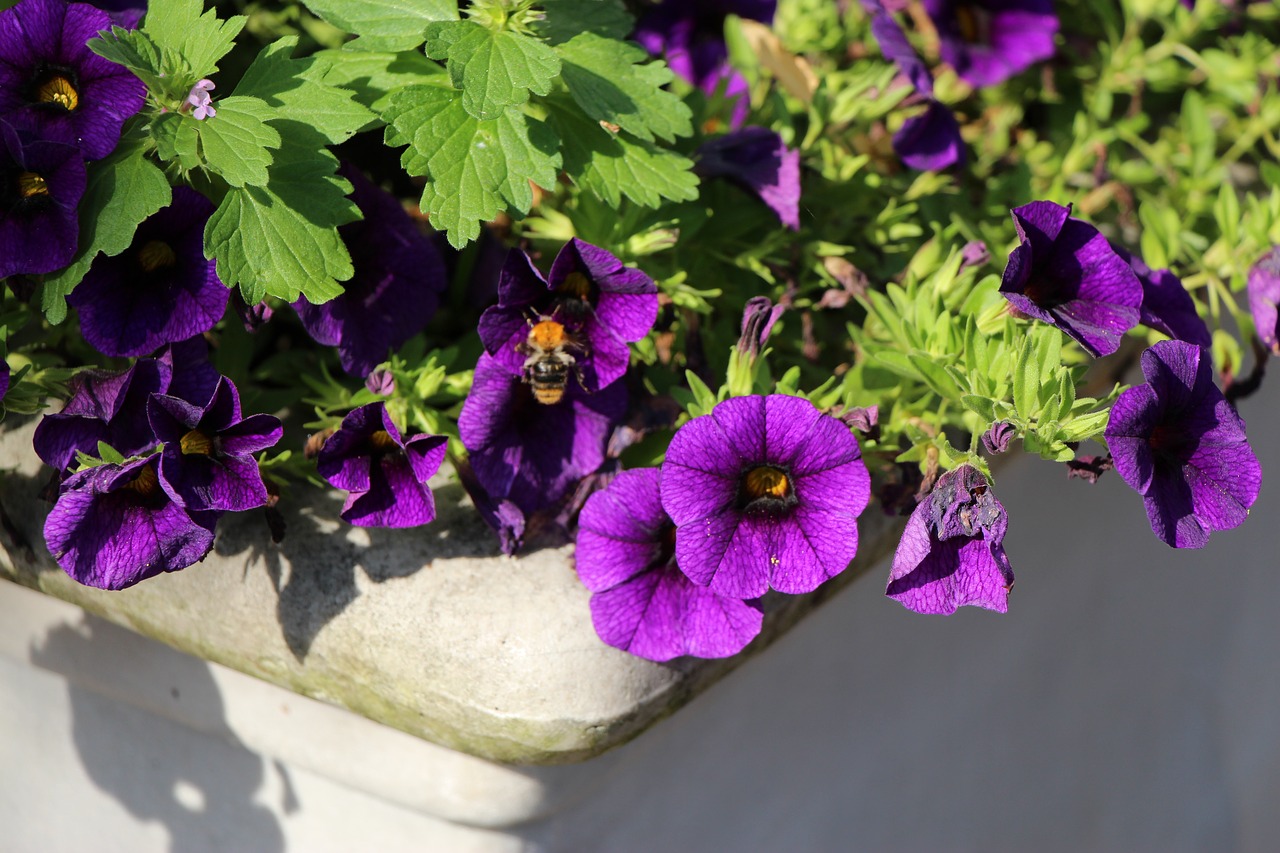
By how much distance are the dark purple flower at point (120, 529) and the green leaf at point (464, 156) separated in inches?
10.5

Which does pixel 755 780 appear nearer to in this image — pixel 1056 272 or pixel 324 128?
pixel 1056 272

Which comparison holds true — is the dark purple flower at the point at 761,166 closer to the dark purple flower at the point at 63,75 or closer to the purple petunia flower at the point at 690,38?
the purple petunia flower at the point at 690,38

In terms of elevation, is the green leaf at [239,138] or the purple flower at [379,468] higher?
the green leaf at [239,138]

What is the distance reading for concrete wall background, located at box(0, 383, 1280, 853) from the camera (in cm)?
105

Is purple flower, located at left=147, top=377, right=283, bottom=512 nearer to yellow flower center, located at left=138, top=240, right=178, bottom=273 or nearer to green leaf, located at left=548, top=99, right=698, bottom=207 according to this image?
yellow flower center, located at left=138, top=240, right=178, bottom=273

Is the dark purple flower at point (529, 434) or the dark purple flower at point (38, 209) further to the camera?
the dark purple flower at point (529, 434)

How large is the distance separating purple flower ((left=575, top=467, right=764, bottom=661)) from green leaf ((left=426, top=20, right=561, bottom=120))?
0.95 feet

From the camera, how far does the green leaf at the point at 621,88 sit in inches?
Result: 35.8

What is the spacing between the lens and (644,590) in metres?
0.91

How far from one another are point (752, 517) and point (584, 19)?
42cm

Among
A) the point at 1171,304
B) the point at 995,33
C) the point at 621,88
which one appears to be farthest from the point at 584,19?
the point at 995,33

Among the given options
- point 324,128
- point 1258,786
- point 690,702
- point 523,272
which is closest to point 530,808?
point 690,702

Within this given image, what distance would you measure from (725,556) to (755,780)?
45cm

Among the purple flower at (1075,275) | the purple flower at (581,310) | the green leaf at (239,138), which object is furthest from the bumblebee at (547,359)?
the purple flower at (1075,275)
